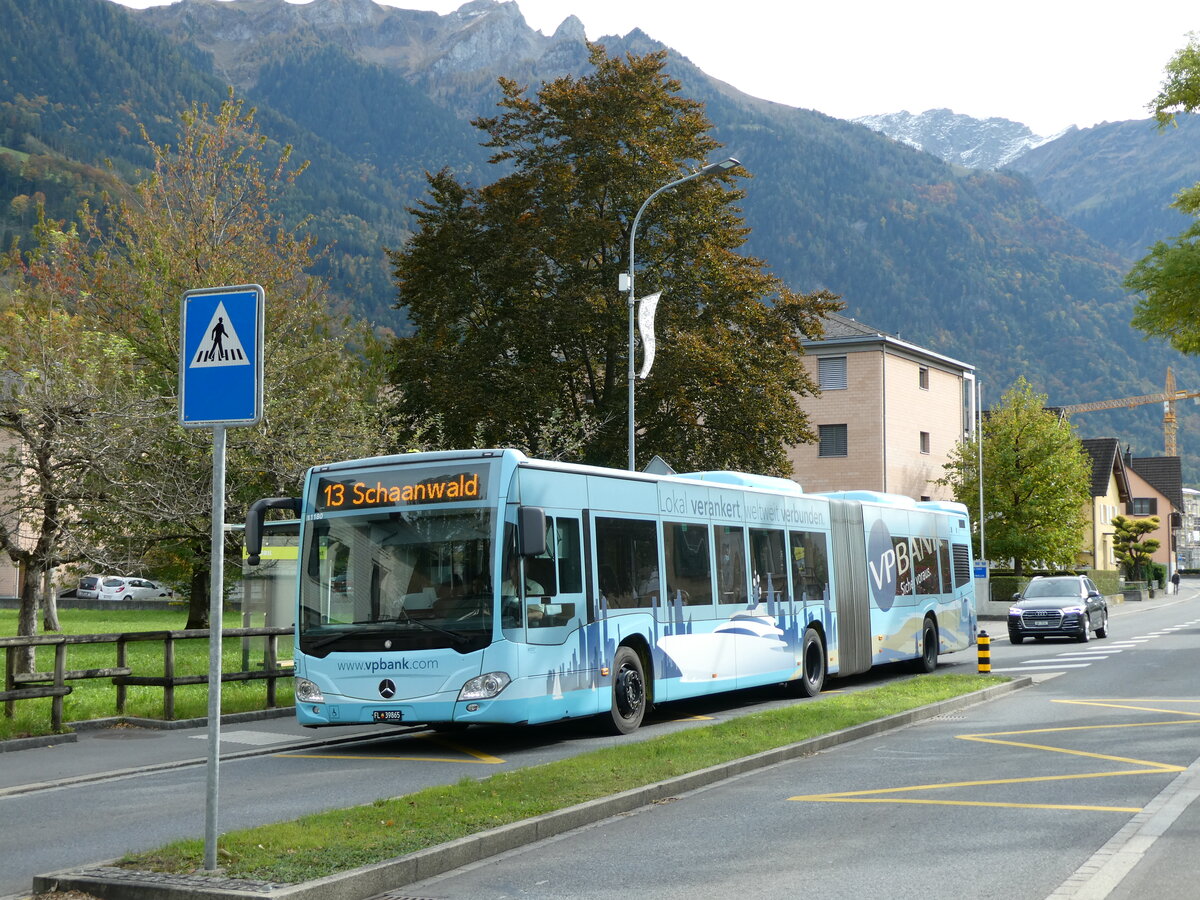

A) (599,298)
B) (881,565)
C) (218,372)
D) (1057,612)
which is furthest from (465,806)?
(1057,612)

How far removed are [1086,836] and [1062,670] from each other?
16821 mm

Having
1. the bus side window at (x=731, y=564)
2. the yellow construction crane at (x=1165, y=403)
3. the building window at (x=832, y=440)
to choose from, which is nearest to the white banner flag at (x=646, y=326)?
the bus side window at (x=731, y=564)

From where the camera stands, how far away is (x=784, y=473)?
108 ft

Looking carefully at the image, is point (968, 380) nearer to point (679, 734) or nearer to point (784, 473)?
point (784, 473)

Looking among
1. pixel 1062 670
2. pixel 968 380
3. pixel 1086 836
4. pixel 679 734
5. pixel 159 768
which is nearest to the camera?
pixel 1086 836

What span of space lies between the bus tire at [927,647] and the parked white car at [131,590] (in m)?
53.6

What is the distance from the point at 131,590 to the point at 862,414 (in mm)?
39503

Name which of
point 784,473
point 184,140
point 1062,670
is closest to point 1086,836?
point 1062,670

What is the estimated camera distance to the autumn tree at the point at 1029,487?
59688 millimetres

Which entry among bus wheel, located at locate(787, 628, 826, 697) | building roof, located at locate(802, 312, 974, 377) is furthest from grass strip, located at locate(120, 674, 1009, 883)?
building roof, located at locate(802, 312, 974, 377)

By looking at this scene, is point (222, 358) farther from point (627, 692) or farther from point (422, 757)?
point (627, 692)

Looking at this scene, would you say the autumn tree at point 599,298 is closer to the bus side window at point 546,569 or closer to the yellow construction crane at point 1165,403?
the bus side window at point 546,569

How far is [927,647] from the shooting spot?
25.1m

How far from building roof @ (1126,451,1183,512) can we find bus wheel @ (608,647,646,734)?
5028 inches
